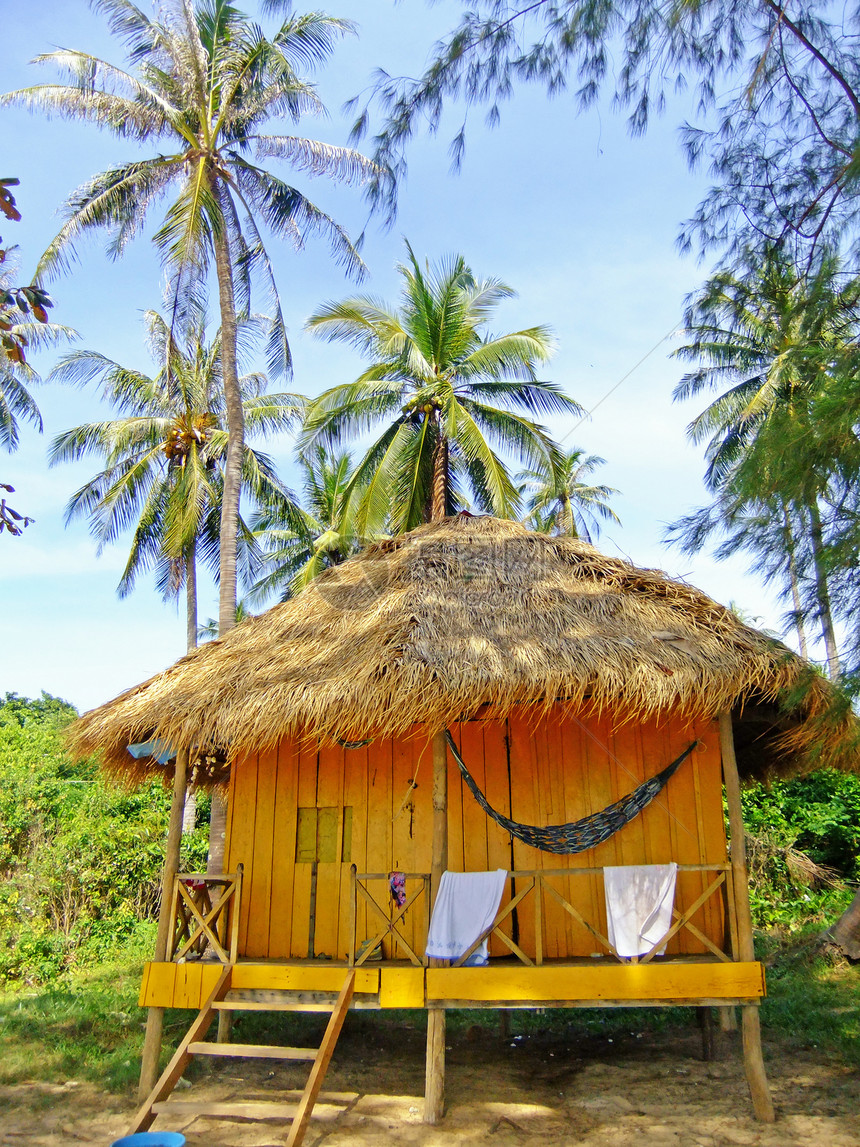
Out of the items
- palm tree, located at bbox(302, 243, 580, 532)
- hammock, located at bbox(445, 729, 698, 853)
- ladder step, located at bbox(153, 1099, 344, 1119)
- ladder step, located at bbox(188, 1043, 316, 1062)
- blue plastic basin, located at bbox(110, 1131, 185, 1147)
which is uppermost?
palm tree, located at bbox(302, 243, 580, 532)

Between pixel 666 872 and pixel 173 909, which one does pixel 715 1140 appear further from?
pixel 173 909

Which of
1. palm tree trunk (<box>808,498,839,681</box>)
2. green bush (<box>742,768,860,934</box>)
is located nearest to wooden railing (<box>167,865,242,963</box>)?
palm tree trunk (<box>808,498,839,681</box>)

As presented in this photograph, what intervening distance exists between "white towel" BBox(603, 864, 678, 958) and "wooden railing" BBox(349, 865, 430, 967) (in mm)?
1313

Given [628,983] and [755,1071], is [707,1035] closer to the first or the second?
[755,1071]

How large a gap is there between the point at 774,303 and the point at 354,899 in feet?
17.7

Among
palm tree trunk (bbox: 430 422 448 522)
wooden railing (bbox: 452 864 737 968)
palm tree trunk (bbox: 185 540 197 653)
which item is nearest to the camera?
wooden railing (bbox: 452 864 737 968)

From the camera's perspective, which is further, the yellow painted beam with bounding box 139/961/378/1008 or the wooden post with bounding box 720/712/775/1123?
the yellow painted beam with bounding box 139/961/378/1008

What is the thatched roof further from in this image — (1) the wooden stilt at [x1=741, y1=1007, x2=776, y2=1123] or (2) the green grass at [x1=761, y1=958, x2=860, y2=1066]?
(2) the green grass at [x1=761, y1=958, x2=860, y2=1066]

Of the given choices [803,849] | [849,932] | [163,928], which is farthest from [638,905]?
[803,849]

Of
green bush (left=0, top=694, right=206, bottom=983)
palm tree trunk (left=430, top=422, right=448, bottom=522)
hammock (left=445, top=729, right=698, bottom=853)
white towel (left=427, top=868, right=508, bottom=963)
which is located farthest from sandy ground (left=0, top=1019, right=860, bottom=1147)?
palm tree trunk (left=430, top=422, right=448, bottom=522)

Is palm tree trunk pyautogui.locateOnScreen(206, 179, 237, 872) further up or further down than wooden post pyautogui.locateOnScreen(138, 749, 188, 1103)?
further up

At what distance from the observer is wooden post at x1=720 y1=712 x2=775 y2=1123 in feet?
18.9

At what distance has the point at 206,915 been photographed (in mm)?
6875

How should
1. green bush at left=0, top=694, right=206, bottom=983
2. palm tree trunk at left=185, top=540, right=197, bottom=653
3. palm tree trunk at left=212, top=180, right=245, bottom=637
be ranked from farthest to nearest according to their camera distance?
palm tree trunk at left=185, top=540, right=197, bottom=653 → palm tree trunk at left=212, top=180, right=245, bottom=637 → green bush at left=0, top=694, right=206, bottom=983
